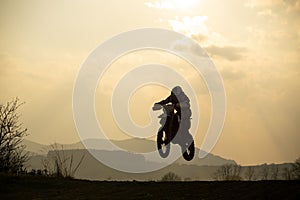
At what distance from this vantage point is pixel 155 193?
1677 centimetres

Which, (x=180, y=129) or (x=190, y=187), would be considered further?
(x=180, y=129)

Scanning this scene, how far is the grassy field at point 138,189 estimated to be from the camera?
15023mm

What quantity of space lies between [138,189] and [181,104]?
387 cm

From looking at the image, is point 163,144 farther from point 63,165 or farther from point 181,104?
point 63,165

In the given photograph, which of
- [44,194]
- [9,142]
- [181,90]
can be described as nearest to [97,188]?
[44,194]

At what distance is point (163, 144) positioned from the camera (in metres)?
20.5

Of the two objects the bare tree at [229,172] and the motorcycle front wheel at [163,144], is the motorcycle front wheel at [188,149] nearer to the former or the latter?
the motorcycle front wheel at [163,144]

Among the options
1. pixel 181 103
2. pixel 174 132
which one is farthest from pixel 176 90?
pixel 174 132

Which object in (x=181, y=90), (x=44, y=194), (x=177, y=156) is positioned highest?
(x=181, y=90)

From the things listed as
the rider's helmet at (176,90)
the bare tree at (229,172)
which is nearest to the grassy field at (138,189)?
the rider's helmet at (176,90)

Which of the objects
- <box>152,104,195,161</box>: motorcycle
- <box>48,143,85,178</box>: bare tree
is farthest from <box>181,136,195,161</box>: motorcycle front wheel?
<box>48,143,85,178</box>: bare tree

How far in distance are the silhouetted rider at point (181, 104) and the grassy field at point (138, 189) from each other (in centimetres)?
259

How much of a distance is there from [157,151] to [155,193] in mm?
4317

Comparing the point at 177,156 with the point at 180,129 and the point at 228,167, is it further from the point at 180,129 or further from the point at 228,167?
the point at 228,167
